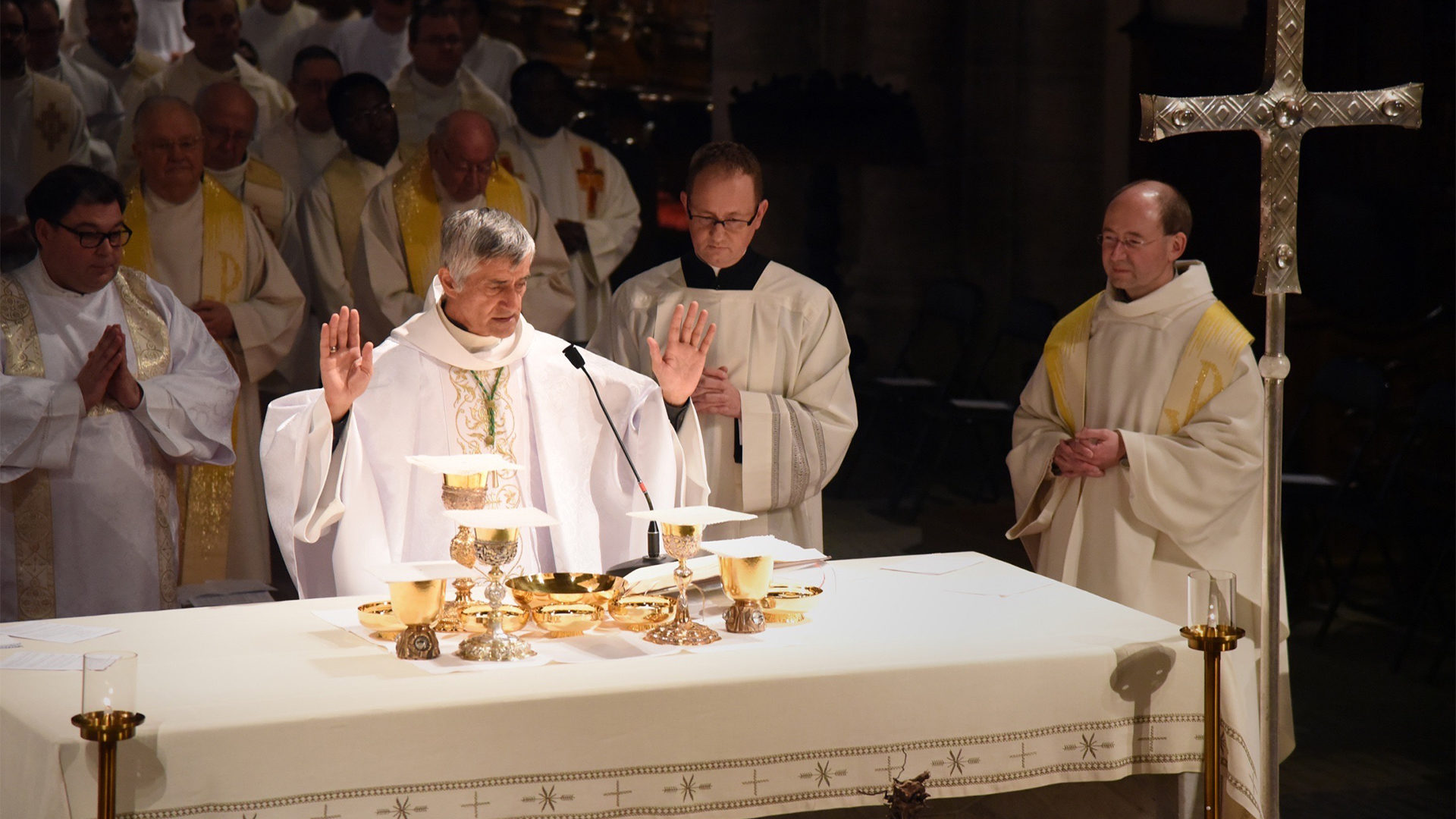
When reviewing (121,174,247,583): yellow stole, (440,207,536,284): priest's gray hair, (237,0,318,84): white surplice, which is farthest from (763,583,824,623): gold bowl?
(237,0,318,84): white surplice

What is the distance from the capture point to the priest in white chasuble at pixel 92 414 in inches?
183

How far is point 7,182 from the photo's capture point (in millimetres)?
6875

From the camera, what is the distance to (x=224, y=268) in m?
6.16

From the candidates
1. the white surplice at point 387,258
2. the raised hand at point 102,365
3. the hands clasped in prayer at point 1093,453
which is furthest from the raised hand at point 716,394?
the white surplice at point 387,258

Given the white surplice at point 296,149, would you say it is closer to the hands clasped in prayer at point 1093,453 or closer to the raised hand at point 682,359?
the raised hand at point 682,359

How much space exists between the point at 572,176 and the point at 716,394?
363 centimetres

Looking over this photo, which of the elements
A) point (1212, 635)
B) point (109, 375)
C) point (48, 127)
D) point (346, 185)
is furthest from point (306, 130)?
point (1212, 635)

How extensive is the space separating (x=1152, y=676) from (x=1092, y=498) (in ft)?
4.89

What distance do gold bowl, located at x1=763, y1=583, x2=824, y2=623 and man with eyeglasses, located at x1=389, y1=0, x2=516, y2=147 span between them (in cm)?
533

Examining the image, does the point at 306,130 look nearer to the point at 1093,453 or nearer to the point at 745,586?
the point at 1093,453

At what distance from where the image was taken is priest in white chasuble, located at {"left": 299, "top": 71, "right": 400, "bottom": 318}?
6719 mm

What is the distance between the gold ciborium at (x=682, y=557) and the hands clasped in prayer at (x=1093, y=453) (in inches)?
64.7

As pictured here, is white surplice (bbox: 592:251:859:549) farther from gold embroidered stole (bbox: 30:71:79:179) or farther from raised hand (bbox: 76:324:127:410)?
gold embroidered stole (bbox: 30:71:79:179)

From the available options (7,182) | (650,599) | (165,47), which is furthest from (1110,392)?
(165,47)
